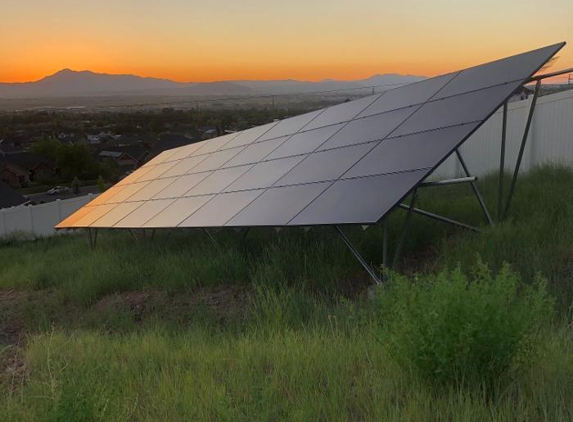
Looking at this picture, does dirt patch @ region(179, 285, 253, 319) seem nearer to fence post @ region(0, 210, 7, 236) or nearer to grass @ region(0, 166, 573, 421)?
grass @ region(0, 166, 573, 421)

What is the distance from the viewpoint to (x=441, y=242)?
8320 mm

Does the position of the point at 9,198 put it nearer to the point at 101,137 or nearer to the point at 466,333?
the point at 101,137

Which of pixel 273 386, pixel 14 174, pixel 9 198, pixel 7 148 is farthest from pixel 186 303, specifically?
pixel 7 148

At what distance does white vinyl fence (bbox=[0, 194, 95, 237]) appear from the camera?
2725 cm

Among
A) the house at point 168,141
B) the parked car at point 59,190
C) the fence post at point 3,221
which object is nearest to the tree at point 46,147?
the parked car at point 59,190

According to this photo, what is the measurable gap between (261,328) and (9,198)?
50550mm

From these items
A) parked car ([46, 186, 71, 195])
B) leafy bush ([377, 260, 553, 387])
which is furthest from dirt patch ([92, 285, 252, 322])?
parked car ([46, 186, 71, 195])

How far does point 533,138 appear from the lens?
15672 millimetres

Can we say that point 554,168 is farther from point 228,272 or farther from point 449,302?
point 449,302

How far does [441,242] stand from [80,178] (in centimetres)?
6836

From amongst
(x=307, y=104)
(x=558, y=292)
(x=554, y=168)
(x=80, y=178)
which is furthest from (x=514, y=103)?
(x=80, y=178)

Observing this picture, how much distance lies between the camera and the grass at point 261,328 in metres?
3.48

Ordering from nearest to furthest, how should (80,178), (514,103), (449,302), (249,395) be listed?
(449,302) < (249,395) < (514,103) < (80,178)

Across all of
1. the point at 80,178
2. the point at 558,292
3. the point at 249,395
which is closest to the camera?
the point at 249,395
